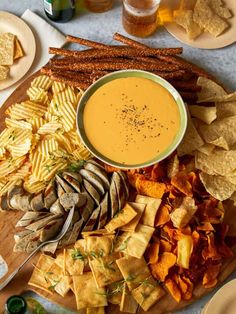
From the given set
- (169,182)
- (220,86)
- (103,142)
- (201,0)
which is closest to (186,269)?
(169,182)

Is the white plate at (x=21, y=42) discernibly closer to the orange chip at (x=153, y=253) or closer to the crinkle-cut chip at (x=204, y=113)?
the crinkle-cut chip at (x=204, y=113)

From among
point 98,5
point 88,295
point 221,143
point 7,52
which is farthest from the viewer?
point 98,5

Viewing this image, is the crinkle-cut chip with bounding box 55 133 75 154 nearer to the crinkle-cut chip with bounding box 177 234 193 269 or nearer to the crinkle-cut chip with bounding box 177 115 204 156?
the crinkle-cut chip with bounding box 177 115 204 156

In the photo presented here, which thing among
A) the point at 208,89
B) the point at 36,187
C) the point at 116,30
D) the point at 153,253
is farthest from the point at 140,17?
the point at 153,253

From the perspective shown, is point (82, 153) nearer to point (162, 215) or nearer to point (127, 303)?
point (162, 215)

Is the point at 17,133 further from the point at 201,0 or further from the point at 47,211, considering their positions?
the point at 201,0

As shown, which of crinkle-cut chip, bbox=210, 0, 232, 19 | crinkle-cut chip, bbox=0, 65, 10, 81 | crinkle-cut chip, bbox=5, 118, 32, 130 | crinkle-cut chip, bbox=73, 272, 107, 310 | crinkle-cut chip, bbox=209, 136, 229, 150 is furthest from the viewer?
crinkle-cut chip, bbox=210, 0, 232, 19

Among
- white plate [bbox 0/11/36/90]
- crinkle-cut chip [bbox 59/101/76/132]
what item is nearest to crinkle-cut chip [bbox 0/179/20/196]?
crinkle-cut chip [bbox 59/101/76/132]
